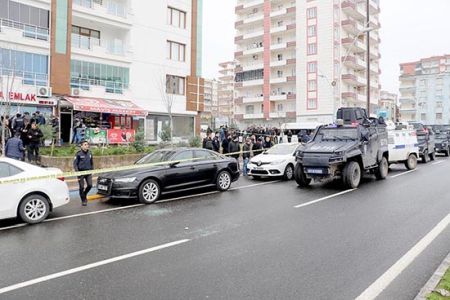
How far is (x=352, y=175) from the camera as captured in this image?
1247 cm

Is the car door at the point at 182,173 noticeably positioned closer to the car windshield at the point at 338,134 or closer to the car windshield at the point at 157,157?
the car windshield at the point at 157,157

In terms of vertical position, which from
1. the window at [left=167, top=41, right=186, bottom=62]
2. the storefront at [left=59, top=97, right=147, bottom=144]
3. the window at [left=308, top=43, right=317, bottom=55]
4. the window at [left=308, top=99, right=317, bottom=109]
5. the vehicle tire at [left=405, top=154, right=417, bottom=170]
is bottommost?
the vehicle tire at [left=405, top=154, right=417, bottom=170]

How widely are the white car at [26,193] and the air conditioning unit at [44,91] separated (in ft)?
59.4

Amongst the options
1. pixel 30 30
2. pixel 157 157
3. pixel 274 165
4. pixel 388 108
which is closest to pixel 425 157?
pixel 274 165

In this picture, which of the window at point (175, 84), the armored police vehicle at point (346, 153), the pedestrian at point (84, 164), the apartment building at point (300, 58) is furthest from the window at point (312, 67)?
the pedestrian at point (84, 164)

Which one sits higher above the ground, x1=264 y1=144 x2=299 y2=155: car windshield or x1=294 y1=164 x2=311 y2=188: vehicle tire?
x1=264 y1=144 x2=299 y2=155: car windshield

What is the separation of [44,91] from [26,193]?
18801mm

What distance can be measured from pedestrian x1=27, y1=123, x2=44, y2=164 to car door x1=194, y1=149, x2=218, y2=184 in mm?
6447

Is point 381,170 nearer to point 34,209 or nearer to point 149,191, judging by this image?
point 149,191

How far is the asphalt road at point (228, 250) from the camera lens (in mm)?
4602

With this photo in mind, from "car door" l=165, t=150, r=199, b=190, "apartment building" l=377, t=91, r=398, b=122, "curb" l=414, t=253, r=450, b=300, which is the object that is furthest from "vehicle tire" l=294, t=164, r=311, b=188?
"apartment building" l=377, t=91, r=398, b=122

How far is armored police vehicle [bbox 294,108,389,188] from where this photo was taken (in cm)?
1235

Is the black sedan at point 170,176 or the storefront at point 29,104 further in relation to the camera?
the storefront at point 29,104

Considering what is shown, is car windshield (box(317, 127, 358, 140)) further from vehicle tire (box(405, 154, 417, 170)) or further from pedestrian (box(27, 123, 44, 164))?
pedestrian (box(27, 123, 44, 164))
